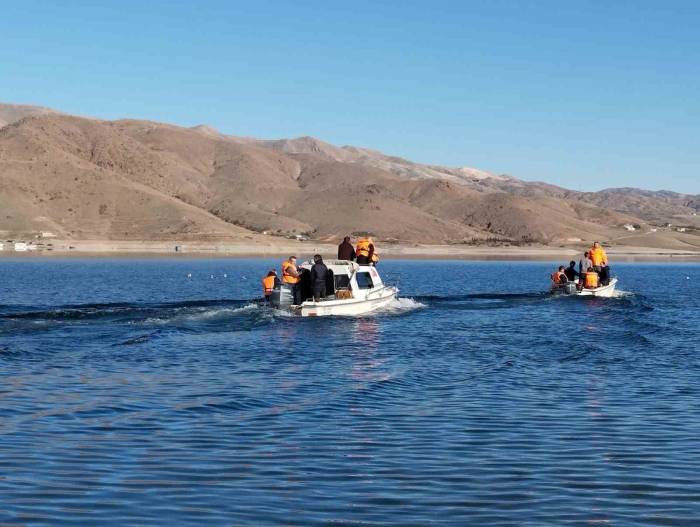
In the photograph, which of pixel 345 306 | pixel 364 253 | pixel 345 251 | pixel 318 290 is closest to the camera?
pixel 318 290

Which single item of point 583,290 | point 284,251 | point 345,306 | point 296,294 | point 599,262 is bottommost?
point 345,306

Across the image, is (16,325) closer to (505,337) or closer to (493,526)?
(505,337)

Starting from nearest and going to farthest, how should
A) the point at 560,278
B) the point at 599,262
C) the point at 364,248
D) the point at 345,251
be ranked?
1. the point at 345,251
2. the point at 364,248
3. the point at 599,262
4. the point at 560,278

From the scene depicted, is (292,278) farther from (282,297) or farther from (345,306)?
(345,306)

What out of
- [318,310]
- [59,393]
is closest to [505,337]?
[318,310]

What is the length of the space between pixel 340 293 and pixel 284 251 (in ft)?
370

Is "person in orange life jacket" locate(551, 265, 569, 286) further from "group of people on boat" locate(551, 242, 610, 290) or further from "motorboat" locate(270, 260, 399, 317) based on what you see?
"motorboat" locate(270, 260, 399, 317)

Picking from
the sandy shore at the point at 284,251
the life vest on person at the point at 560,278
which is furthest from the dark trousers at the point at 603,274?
the sandy shore at the point at 284,251

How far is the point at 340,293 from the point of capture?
130 feet

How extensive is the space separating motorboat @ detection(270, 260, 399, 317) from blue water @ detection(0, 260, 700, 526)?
2230mm

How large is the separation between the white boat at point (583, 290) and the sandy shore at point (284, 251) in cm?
7855

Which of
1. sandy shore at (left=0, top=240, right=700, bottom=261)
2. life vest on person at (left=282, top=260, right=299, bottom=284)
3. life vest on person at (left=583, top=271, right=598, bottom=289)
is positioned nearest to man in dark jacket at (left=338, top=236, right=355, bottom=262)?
life vest on person at (left=282, top=260, right=299, bottom=284)

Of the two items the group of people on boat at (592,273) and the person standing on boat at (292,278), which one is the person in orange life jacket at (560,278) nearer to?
the group of people on boat at (592,273)

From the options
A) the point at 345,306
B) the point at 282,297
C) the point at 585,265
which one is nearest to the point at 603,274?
the point at 585,265
